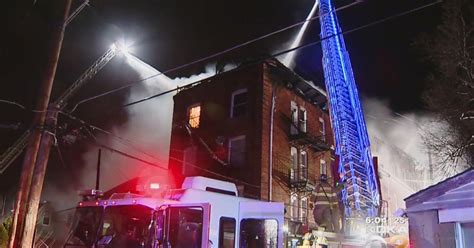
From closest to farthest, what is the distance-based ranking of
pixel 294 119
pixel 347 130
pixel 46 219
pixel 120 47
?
pixel 120 47
pixel 347 130
pixel 294 119
pixel 46 219

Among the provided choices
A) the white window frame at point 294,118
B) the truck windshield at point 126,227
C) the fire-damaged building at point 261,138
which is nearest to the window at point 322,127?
the fire-damaged building at point 261,138

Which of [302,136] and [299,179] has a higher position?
[302,136]

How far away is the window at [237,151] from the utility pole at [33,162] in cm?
1053

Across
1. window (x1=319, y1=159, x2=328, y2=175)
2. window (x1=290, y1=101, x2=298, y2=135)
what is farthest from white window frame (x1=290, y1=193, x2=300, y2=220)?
window (x1=319, y1=159, x2=328, y2=175)

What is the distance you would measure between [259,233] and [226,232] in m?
0.82

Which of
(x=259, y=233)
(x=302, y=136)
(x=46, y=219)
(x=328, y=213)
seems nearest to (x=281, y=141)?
(x=302, y=136)

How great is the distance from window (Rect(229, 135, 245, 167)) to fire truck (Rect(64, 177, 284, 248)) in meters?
11.2

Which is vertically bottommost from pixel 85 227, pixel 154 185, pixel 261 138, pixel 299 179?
pixel 85 227

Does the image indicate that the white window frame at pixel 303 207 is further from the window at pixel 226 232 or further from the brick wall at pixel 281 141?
the window at pixel 226 232

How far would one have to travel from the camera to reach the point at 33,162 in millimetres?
10008

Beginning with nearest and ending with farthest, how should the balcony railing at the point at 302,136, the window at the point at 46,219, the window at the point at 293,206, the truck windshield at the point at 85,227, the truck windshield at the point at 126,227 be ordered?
the truck windshield at the point at 126,227
the truck windshield at the point at 85,227
the window at the point at 293,206
the balcony railing at the point at 302,136
the window at the point at 46,219

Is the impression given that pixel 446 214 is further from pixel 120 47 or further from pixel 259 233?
pixel 120 47

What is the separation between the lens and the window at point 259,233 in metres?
7.77

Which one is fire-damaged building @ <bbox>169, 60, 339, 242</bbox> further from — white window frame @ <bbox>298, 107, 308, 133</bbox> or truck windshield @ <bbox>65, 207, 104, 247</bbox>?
truck windshield @ <bbox>65, 207, 104, 247</bbox>
